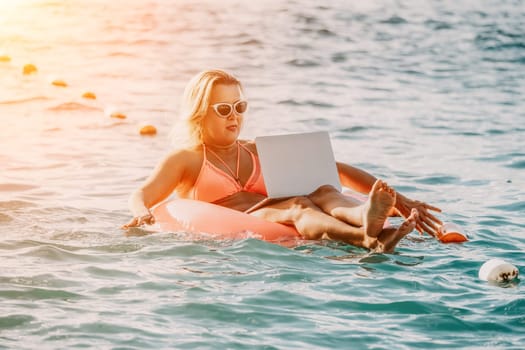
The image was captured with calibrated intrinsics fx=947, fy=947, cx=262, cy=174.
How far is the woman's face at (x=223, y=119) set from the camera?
232 inches

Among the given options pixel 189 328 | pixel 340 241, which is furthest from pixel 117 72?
pixel 189 328

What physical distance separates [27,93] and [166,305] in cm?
854

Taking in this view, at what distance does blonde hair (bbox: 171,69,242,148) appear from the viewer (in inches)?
232

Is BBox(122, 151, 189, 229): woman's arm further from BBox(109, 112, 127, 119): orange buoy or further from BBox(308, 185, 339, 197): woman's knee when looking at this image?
BBox(109, 112, 127, 119): orange buoy

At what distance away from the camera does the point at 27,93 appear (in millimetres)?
12305

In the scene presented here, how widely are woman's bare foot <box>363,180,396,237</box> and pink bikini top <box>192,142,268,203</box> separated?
3.87ft

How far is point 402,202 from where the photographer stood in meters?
5.55

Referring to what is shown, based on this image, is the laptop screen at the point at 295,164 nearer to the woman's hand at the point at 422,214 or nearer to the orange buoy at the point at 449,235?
the woman's hand at the point at 422,214

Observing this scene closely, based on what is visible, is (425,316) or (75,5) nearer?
(425,316)

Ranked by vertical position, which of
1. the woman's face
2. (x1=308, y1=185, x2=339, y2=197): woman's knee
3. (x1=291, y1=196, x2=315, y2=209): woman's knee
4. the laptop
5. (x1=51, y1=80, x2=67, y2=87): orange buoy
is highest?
the woman's face

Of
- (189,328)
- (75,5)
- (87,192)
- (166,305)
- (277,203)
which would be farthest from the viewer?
(75,5)

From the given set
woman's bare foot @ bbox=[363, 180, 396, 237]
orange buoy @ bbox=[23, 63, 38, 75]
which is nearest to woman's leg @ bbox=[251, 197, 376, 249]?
woman's bare foot @ bbox=[363, 180, 396, 237]

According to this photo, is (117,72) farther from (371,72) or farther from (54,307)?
(54,307)

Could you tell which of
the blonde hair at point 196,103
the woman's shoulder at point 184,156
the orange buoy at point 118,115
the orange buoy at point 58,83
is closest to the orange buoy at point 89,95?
the orange buoy at point 58,83
